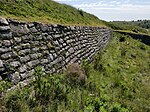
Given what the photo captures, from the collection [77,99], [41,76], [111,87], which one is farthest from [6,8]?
[111,87]

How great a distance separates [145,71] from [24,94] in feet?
38.9

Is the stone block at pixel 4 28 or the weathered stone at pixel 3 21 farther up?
the weathered stone at pixel 3 21

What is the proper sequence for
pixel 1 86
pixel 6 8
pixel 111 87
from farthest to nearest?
pixel 111 87, pixel 6 8, pixel 1 86

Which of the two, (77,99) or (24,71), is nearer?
(24,71)

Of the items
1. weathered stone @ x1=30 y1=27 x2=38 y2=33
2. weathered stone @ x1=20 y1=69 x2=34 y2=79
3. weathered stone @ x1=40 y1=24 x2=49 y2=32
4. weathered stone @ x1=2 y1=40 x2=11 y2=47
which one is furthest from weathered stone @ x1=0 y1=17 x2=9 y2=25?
weathered stone @ x1=40 y1=24 x2=49 y2=32

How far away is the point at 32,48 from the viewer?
8375 mm

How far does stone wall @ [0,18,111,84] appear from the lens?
22.9ft

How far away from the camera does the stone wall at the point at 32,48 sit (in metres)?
6.98

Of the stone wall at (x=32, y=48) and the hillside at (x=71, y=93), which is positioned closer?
the hillside at (x=71, y=93)

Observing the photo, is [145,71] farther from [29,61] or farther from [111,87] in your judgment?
[29,61]

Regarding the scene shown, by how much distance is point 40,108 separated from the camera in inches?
266

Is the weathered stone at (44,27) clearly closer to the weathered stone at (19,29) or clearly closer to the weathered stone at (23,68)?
the weathered stone at (19,29)

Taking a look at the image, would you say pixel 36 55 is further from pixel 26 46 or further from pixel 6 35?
pixel 6 35

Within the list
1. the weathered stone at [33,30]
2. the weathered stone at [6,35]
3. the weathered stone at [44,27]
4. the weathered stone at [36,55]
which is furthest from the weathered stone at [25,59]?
the weathered stone at [44,27]
